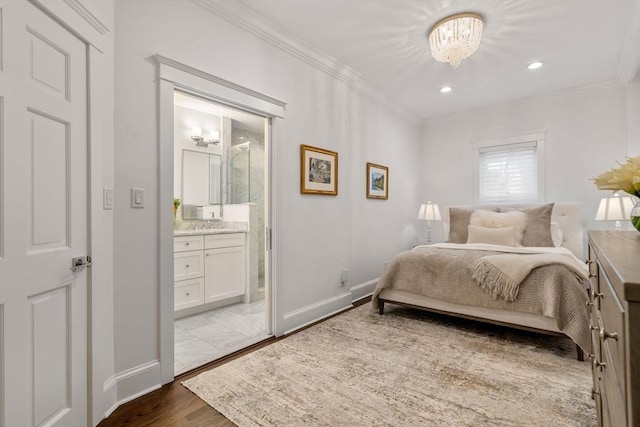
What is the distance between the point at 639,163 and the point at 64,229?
2329mm

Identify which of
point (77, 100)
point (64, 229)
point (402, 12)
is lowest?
A: point (64, 229)

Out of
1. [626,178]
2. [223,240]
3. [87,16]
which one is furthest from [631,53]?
[223,240]

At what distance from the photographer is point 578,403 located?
171cm

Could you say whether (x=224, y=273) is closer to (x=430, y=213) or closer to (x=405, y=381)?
(x=405, y=381)

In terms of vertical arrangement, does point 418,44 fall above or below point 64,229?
above

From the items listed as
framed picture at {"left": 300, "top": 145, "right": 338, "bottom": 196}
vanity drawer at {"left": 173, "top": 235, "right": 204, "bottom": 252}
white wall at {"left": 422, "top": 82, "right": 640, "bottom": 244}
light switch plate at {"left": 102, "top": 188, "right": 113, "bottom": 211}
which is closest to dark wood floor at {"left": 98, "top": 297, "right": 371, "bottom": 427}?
light switch plate at {"left": 102, "top": 188, "right": 113, "bottom": 211}

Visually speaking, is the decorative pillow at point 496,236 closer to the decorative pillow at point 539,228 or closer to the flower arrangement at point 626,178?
the decorative pillow at point 539,228

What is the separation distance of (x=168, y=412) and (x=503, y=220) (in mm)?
3882

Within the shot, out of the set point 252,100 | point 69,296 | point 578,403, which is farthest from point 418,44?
point 69,296

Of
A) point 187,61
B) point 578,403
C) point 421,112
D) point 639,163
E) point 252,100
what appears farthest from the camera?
point 421,112

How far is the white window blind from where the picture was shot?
4.48 metres

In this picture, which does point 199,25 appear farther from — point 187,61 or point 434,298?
point 434,298

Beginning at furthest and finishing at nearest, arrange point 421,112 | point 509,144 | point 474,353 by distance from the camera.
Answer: point 421,112 < point 509,144 < point 474,353

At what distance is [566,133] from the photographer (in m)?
4.17
